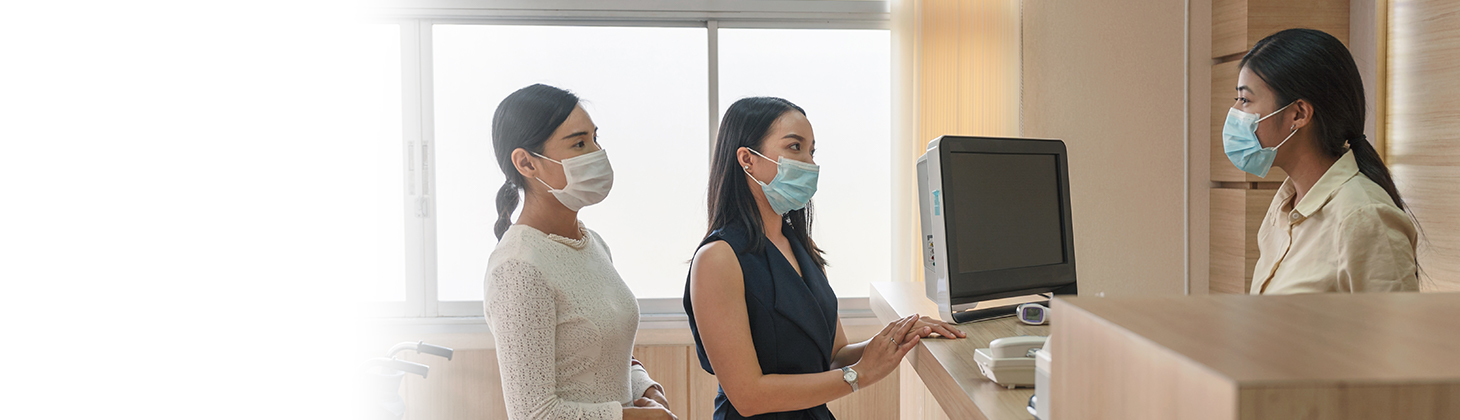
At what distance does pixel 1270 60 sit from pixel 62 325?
9.22ft

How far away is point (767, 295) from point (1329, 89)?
102 cm

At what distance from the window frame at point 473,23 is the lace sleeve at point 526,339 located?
1.78 m

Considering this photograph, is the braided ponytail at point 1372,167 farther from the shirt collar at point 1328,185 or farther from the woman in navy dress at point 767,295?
the woman in navy dress at point 767,295

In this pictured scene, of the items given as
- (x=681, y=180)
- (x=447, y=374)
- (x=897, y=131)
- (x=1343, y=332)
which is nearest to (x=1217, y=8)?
(x=897, y=131)

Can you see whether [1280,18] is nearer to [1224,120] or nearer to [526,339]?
[1224,120]

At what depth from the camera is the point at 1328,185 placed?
1.27 m

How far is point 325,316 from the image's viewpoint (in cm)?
312

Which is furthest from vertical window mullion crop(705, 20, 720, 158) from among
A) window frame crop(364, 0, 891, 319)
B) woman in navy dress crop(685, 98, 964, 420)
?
woman in navy dress crop(685, 98, 964, 420)

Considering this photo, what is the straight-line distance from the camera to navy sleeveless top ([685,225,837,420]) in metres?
1.43

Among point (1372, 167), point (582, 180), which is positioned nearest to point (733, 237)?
point (582, 180)

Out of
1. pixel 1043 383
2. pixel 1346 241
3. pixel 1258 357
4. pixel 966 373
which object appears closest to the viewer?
pixel 1258 357

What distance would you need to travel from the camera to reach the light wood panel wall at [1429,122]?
1996 mm

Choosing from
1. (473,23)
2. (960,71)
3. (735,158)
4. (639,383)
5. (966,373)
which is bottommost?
(639,383)

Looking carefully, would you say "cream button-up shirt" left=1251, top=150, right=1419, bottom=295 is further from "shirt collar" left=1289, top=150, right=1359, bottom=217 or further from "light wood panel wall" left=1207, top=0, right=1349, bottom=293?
"light wood panel wall" left=1207, top=0, right=1349, bottom=293
